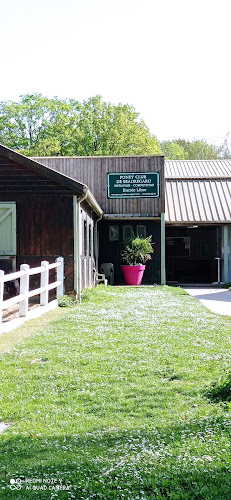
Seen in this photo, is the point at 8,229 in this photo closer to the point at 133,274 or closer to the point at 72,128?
the point at 133,274

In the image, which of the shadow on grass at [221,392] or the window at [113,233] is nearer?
the shadow on grass at [221,392]

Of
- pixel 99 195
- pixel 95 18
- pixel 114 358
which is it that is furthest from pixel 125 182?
pixel 114 358

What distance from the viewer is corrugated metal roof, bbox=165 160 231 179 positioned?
85.3 ft

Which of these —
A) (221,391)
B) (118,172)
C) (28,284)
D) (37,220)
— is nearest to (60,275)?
(37,220)

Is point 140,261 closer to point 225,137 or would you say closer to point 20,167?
point 20,167

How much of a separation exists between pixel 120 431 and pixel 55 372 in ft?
6.28

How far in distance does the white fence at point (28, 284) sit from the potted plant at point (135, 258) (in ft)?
21.9

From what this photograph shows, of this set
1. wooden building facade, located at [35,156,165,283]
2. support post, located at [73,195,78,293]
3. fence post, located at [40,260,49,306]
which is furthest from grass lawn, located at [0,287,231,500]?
wooden building facade, located at [35,156,165,283]

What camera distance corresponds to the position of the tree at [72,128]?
42.9 metres

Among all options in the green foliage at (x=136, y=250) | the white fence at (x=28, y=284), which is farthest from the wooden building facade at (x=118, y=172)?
the white fence at (x=28, y=284)

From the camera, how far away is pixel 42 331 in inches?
328

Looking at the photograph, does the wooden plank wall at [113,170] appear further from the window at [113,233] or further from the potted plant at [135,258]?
the window at [113,233]

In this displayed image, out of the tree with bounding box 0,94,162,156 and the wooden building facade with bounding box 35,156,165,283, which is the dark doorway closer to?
the wooden building facade with bounding box 35,156,165,283

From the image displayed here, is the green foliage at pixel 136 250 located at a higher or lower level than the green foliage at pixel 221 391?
higher
